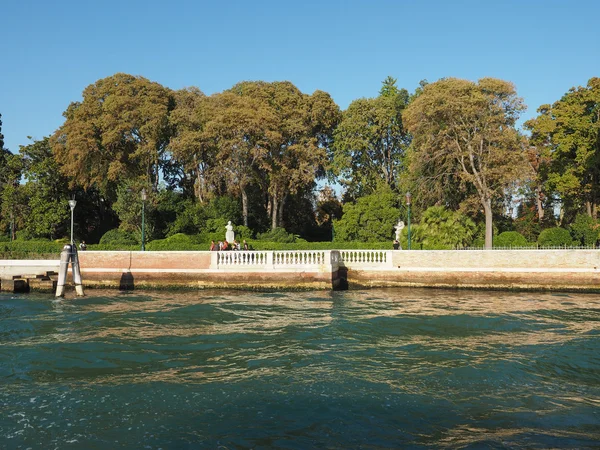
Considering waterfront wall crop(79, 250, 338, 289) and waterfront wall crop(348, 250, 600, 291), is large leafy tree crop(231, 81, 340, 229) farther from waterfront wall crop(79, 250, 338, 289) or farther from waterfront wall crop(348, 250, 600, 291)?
waterfront wall crop(348, 250, 600, 291)

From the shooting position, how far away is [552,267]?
22.3m

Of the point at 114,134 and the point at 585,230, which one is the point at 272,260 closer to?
the point at 114,134

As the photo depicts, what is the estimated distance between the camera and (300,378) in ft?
31.2

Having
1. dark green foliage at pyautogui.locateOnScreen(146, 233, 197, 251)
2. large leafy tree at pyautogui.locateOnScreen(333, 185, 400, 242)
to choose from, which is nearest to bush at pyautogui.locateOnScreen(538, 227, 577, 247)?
large leafy tree at pyautogui.locateOnScreen(333, 185, 400, 242)

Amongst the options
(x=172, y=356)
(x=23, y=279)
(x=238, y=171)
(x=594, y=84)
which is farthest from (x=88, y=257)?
(x=594, y=84)

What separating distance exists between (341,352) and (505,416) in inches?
175

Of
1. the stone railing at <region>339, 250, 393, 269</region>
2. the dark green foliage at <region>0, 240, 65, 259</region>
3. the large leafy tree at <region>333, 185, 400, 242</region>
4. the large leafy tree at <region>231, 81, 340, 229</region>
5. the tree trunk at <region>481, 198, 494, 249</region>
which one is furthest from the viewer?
the large leafy tree at <region>231, 81, 340, 229</region>

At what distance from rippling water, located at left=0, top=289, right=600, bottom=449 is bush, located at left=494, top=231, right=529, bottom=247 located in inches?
490

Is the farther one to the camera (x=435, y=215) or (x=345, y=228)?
(x=345, y=228)

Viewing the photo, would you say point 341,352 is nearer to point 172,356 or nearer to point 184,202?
point 172,356

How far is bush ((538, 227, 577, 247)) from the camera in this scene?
94.2 feet

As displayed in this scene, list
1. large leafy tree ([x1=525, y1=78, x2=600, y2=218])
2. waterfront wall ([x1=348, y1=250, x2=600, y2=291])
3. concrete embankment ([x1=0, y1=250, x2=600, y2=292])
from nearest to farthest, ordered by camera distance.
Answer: waterfront wall ([x1=348, y1=250, x2=600, y2=291]), concrete embankment ([x1=0, y1=250, x2=600, y2=292]), large leafy tree ([x1=525, y1=78, x2=600, y2=218])

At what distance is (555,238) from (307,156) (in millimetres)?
15290

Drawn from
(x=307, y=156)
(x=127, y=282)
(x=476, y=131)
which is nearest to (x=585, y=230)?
(x=476, y=131)
